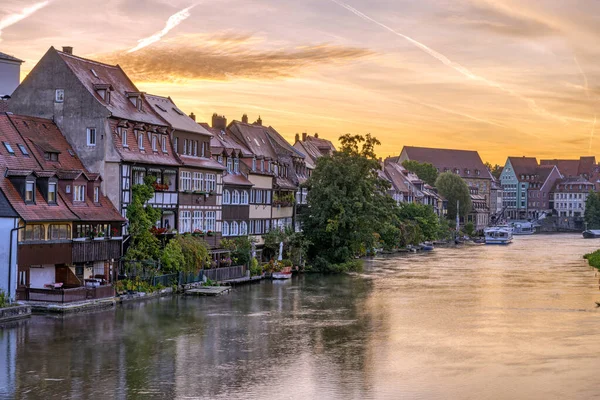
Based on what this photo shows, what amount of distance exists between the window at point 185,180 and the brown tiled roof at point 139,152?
1249mm

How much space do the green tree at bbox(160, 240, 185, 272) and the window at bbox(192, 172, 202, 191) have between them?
21.6ft

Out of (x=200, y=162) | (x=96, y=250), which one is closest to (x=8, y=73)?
(x=200, y=162)

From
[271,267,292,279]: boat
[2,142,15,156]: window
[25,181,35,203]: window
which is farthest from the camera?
[271,267,292,279]: boat

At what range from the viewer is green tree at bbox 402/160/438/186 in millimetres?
173000

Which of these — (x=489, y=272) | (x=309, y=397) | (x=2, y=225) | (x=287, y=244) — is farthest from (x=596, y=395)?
(x=489, y=272)

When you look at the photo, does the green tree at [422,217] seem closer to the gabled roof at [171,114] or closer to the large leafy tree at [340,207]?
the large leafy tree at [340,207]

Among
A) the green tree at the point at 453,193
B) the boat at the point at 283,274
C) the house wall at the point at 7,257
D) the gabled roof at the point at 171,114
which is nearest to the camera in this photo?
the house wall at the point at 7,257

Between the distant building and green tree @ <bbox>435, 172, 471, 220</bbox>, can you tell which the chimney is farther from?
green tree @ <bbox>435, 172, 471, 220</bbox>

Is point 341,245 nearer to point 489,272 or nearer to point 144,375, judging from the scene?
point 489,272

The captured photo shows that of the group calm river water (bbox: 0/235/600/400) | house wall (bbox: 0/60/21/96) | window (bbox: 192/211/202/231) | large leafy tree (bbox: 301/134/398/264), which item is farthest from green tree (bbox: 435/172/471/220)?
window (bbox: 192/211/202/231)

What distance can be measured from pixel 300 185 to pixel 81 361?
159ft

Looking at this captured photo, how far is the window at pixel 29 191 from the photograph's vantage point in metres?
43.7

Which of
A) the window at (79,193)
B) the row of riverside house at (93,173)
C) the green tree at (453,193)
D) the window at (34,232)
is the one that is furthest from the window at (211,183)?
the green tree at (453,193)

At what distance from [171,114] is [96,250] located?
16.9 meters
